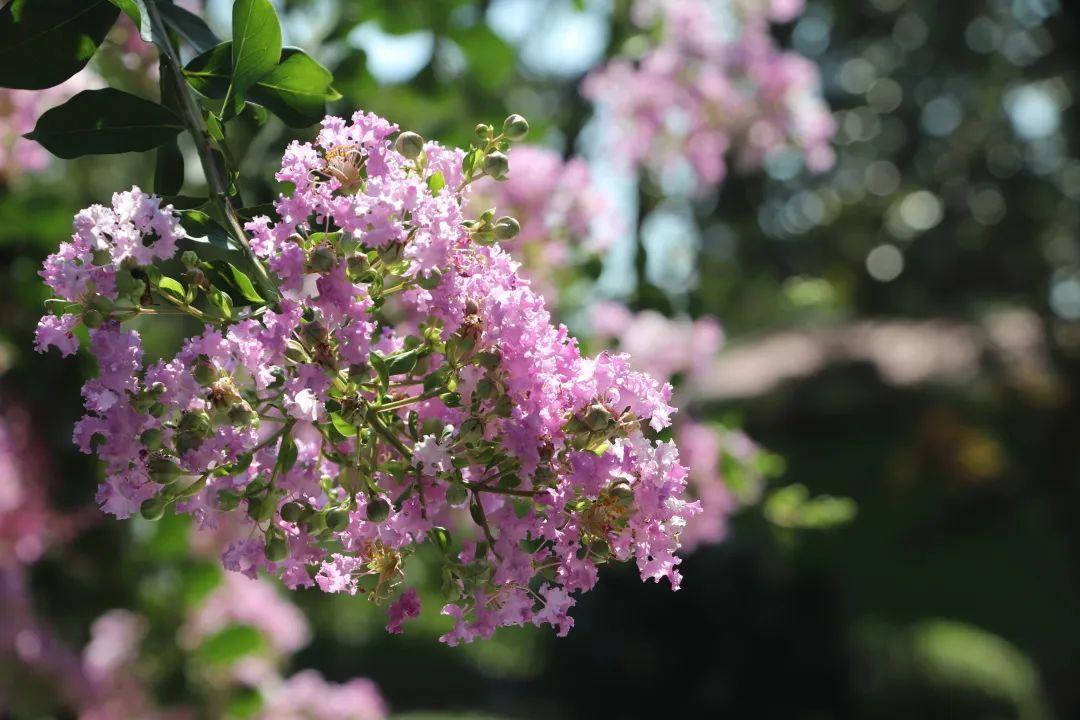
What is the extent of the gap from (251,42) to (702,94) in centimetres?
189

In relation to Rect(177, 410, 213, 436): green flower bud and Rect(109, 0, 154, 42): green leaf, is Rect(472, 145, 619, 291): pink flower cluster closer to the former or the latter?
Rect(109, 0, 154, 42): green leaf

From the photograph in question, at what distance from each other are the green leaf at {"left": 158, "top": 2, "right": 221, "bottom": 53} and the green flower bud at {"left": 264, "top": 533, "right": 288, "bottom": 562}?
493 mm

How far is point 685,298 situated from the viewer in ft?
7.66

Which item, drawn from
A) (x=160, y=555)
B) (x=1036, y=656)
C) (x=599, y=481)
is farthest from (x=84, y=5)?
(x=1036, y=656)

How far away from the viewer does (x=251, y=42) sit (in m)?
1.02

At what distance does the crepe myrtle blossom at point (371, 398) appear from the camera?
0.89 m

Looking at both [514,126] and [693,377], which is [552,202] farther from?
[514,126]

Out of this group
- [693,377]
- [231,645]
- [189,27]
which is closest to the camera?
[189,27]

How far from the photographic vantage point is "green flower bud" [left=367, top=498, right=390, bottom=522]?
918 millimetres

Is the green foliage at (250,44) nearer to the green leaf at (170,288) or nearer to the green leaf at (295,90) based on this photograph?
the green leaf at (295,90)

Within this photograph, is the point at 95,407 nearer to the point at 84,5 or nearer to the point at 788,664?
the point at 84,5

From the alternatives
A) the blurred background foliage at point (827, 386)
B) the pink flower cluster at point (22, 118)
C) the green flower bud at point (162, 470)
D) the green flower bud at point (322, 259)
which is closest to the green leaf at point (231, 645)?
the blurred background foliage at point (827, 386)

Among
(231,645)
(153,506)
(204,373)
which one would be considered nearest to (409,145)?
(204,373)

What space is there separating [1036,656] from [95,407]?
30.8 ft
